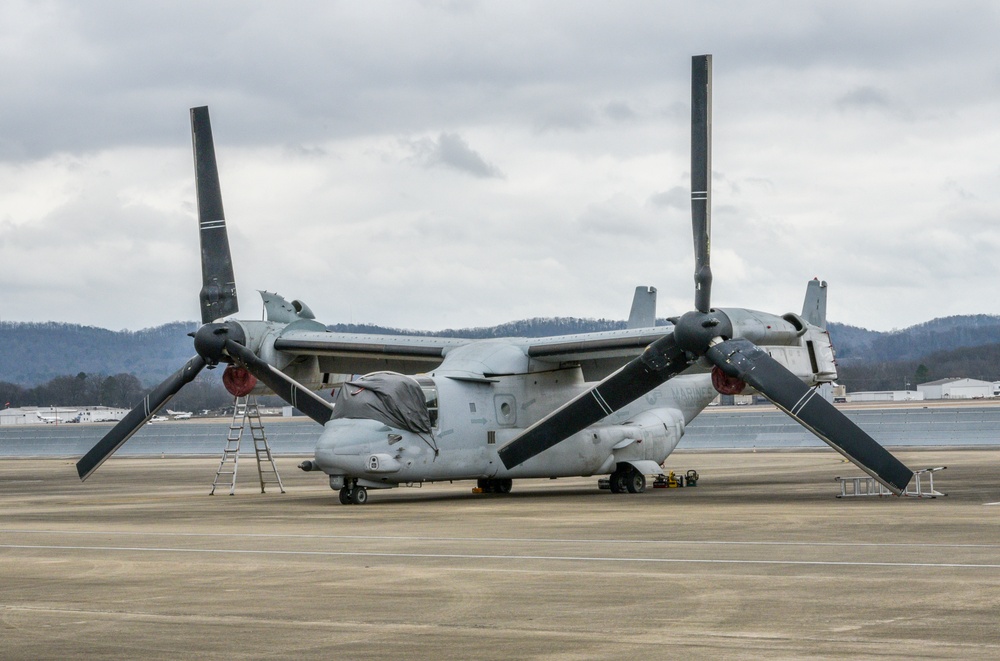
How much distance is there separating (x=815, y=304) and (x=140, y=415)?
56.3 feet

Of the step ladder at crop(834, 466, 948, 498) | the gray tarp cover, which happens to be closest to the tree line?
the gray tarp cover

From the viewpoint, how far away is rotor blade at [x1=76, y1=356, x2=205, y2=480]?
32.1 meters

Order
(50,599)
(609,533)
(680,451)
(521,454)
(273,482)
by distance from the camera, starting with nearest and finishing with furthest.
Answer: (50,599)
(609,533)
(521,454)
(273,482)
(680,451)

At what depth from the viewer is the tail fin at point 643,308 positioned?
38875 mm

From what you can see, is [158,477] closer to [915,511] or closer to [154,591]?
[915,511]

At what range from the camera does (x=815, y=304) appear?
3316 centimetres

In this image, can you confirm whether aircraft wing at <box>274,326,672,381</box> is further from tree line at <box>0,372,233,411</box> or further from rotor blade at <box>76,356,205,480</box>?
tree line at <box>0,372,233,411</box>

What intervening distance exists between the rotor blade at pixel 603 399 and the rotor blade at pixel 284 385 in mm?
4755

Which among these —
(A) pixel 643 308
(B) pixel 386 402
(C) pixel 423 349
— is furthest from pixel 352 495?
(A) pixel 643 308

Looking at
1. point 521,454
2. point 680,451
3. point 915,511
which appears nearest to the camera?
point 915,511

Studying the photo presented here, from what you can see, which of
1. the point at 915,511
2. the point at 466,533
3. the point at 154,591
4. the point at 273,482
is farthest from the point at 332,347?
the point at 154,591

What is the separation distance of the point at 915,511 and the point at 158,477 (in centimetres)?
3057

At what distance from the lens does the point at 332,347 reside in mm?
32094

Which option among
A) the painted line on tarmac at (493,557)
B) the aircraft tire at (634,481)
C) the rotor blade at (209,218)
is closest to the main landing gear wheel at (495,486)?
the aircraft tire at (634,481)
